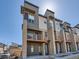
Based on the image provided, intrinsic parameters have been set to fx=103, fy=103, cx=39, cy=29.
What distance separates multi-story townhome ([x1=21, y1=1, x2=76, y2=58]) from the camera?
20.0 metres

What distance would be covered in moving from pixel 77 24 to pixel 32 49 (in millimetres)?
25345

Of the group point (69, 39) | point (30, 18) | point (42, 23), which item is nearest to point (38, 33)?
point (42, 23)

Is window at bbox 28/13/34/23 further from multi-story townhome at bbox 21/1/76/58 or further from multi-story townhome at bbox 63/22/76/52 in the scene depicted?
multi-story townhome at bbox 63/22/76/52

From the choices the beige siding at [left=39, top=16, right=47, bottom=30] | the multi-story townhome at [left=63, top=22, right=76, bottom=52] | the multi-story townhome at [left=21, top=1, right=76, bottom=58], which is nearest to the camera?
the multi-story townhome at [left=21, top=1, right=76, bottom=58]

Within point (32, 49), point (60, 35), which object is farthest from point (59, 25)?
point (32, 49)

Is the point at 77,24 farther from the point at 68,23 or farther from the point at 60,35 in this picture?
the point at 60,35

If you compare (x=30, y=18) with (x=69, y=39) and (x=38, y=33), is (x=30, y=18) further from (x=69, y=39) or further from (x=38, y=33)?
(x=69, y=39)

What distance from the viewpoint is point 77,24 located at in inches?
1564

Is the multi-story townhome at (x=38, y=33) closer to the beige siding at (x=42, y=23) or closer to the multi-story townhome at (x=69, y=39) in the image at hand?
the beige siding at (x=42, y=23)

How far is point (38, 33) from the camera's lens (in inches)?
888

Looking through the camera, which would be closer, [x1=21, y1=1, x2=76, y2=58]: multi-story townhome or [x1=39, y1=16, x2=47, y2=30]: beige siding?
[x1=21, y1=1, x2=76, y2=58]: multi-story townhome

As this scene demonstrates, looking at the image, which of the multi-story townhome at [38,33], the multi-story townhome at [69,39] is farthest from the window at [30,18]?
the multi-story townhome at [69,39]

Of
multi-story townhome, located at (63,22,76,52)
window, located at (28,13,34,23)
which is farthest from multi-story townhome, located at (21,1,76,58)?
multi-story townhome, located at (63,22,76,52)

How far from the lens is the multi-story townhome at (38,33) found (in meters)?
20.0
